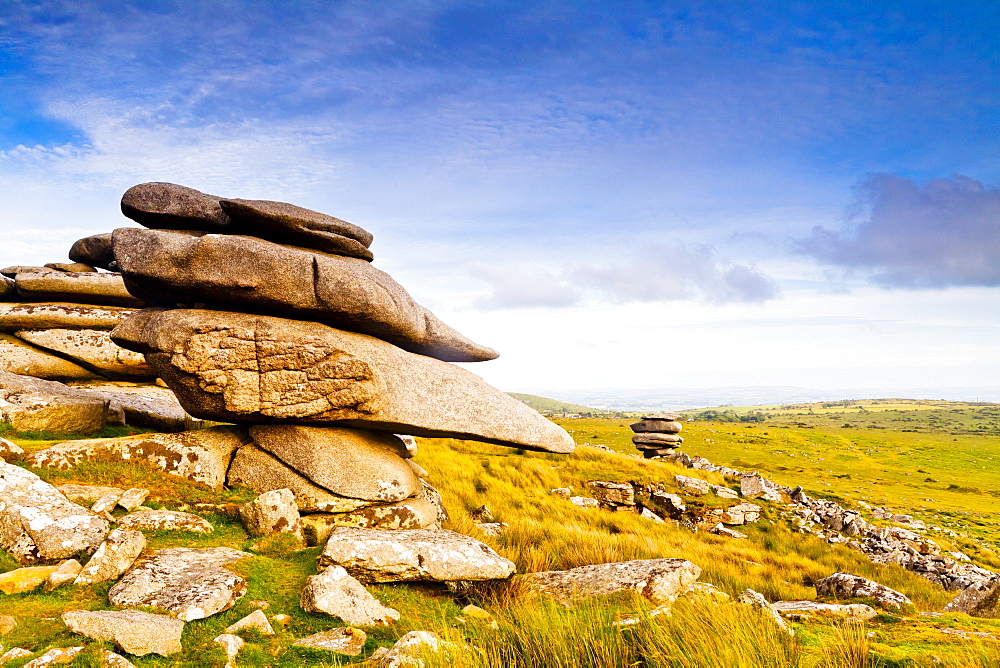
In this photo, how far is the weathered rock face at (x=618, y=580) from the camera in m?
9.18

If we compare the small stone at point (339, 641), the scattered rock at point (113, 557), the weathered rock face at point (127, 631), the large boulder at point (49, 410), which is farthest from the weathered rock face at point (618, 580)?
the large boulder at point (49, 410)

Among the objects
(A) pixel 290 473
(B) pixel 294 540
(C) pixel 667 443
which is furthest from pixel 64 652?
(C) pixel 667 443

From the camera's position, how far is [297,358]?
12609 mm

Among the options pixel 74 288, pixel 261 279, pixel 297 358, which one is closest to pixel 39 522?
pixel 297 358

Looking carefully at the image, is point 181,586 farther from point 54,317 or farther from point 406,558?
point 54,317

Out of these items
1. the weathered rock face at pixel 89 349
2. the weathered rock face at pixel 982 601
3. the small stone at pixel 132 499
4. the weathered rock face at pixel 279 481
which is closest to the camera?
the weathered rock face at pixel 982 601

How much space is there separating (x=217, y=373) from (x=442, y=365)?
5381 mm

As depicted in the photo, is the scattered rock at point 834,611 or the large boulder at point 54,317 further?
the large boulder at point 54,317

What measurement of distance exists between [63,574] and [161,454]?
16.0 ft

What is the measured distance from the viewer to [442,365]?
14812 millimetres

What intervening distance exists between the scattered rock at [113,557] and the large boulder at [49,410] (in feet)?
22.1

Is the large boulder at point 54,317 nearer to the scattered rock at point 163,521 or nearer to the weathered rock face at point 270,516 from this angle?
the scattered rock at point 163,521

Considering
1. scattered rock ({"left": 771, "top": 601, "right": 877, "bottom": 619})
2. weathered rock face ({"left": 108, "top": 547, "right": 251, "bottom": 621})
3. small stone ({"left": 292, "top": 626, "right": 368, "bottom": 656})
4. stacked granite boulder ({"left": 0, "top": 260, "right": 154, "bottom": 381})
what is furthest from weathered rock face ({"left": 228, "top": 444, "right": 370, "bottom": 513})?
stacked granite boulder ({"left": 0, "top": 260, "right": 154, "bottom": 381})

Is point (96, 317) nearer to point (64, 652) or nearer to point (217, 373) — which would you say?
point (217, 373)
